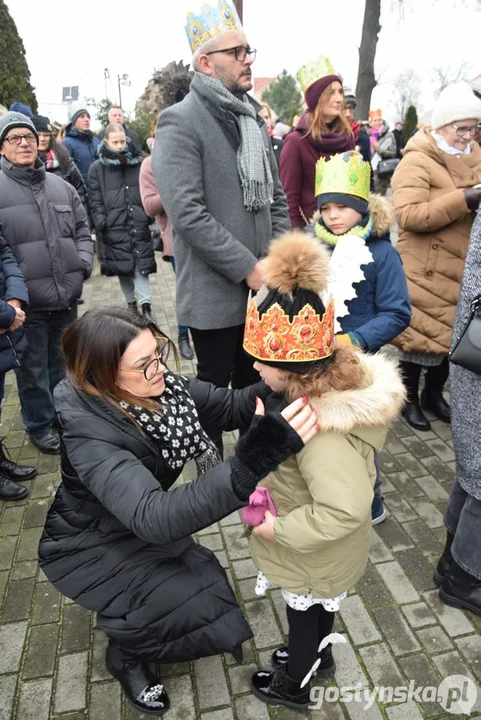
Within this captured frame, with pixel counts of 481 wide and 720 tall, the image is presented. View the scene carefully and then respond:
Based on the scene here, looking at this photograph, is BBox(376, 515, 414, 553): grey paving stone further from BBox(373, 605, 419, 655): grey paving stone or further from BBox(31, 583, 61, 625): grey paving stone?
BBox(31, 583, 61, 625): grey paving stone

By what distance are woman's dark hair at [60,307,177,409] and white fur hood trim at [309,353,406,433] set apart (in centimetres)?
64

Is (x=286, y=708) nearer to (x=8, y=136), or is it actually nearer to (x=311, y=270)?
(x=311, y=270)

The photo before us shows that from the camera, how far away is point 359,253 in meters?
2.29

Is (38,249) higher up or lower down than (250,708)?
higher up

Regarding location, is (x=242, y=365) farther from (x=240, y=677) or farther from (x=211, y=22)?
(x=211, y=22)

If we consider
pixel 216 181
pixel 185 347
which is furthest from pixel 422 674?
pixel 185 347

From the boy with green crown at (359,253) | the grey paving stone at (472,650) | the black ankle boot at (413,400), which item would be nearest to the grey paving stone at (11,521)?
the boy with green crown at (359,253)

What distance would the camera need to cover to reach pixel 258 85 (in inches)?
2913

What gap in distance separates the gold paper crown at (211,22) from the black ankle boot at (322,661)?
273 centimetres

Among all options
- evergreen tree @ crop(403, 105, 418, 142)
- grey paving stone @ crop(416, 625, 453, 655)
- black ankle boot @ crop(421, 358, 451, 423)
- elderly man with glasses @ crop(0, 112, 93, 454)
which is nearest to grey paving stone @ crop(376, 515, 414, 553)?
grey paving stone @ crop(416, 625, 453, 655)

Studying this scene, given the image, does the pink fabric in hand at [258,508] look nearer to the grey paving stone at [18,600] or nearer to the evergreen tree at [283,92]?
the grey paving stone at [18,600]

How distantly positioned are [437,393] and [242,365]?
1.74 m

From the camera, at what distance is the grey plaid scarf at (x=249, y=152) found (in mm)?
2430

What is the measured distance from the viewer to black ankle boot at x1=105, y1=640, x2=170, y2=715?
197 cm
